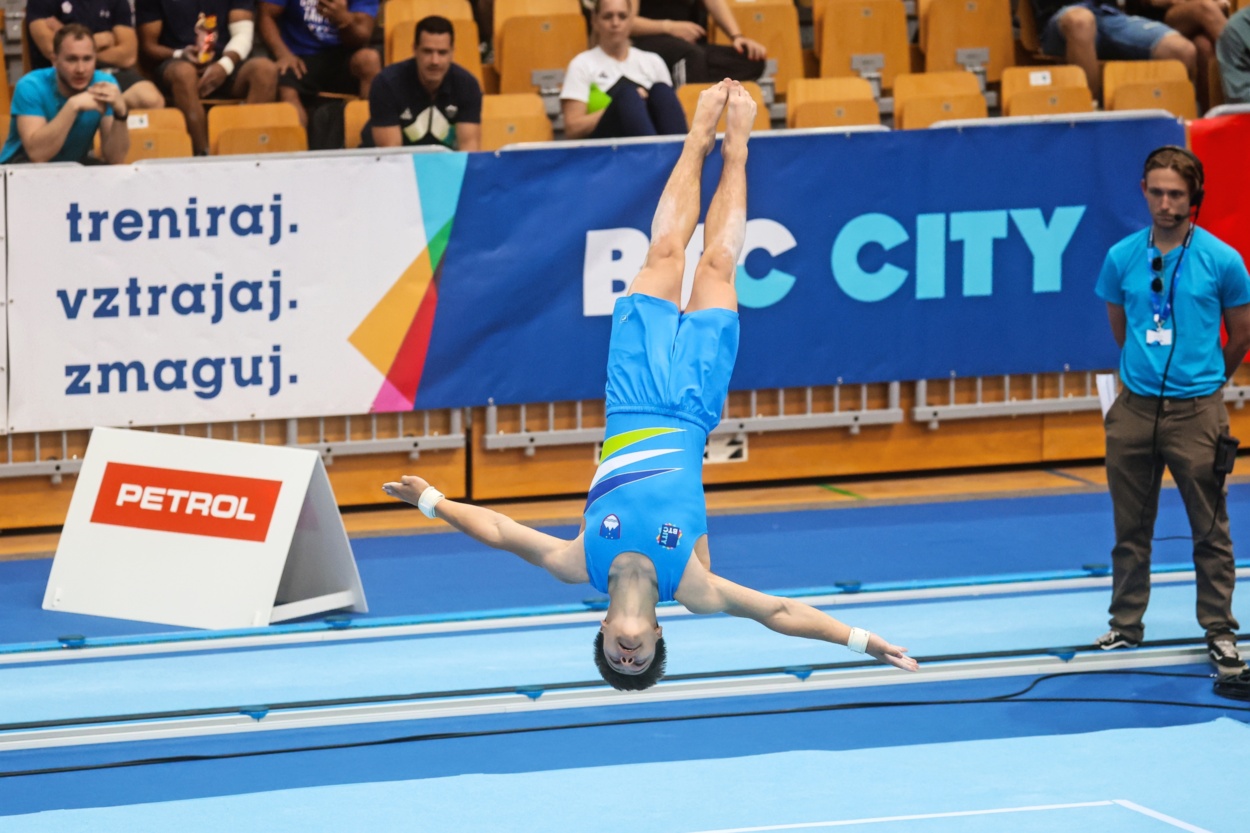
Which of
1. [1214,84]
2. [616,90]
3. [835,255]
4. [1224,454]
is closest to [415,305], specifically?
[616,90]

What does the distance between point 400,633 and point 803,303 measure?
3380 millimetres

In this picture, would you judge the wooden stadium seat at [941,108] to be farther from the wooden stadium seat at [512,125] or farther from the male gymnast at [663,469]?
the male gymnast at [663,469]

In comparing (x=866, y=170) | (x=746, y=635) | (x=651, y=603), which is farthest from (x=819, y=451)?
(x=651, y=603)

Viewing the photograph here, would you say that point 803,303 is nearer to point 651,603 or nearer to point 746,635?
point 746,635

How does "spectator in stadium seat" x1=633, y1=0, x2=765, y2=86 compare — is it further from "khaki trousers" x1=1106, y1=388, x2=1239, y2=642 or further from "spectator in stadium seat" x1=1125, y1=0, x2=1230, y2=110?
"khaki trousers" x1=1106, y1=388, x2=1239, y2=642

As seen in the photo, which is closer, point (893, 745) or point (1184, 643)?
point (893, 745)

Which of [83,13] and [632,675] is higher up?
[83,13]

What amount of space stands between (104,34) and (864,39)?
198 inches

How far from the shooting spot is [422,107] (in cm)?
904

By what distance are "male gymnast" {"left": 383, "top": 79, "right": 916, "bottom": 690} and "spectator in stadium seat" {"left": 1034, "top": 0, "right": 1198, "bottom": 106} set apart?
6.01 m

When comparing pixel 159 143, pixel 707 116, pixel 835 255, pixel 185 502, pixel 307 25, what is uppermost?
pixel 307 25

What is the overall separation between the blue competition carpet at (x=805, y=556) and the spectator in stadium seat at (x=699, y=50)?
3.06 metres

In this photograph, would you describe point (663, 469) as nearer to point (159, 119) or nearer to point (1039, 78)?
point (159, 119)

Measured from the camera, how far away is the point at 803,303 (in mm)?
9102
